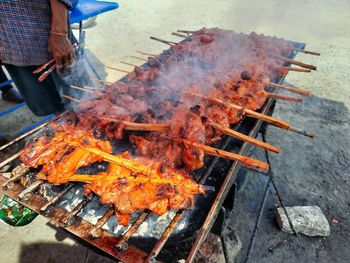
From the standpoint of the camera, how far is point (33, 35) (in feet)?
11.5

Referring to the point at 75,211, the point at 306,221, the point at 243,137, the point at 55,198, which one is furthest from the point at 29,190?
the point at 306,221

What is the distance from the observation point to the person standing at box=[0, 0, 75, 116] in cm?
328

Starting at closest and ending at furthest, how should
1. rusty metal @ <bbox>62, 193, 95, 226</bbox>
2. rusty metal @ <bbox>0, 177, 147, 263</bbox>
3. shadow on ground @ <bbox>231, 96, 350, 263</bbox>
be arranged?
rusty metal @ <bbox>0, 177, 147, 263</bbox>
rusty metal @ <bbox>62, 193, 95, 226</bbox>
shadow on ground @ <bbox>231, 96, 350, 263</bbox>

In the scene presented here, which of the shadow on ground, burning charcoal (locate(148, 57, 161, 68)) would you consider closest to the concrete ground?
the shadow on ground

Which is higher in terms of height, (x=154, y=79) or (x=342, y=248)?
(x=154, y=79)

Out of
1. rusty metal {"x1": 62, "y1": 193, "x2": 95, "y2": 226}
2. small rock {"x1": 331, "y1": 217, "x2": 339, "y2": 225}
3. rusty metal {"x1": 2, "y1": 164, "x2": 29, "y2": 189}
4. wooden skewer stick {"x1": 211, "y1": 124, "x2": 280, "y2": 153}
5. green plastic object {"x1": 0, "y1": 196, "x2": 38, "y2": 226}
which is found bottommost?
small rock {"x1": 331, "y1": 217, "x2": 339, "y2": 225}

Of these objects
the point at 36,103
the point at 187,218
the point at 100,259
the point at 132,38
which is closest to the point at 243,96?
the point at 187,218

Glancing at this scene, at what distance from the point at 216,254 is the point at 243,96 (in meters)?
2.14

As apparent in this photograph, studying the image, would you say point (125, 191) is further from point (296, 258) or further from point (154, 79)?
point (296, 258)

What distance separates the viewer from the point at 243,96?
323 cm

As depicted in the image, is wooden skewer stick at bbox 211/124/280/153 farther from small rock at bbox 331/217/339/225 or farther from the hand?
small rock at bbox 331/217/339/225

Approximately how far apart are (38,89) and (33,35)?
99 cm

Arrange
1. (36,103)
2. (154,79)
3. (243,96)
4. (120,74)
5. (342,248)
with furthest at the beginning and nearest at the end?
(120,74) → (36,103) → (342,248) → (154,79) → (243,96)

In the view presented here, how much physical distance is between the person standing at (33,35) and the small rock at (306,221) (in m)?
3.77
